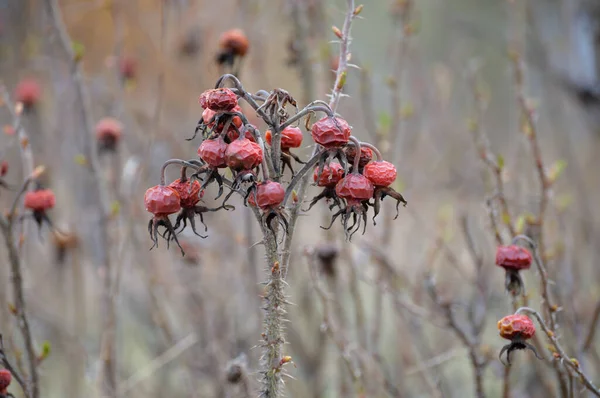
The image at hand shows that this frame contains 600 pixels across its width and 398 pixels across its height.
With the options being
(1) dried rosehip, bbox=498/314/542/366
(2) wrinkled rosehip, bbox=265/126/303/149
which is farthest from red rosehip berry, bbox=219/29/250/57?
(1) dried rosehip, bbox=498/314/542/366

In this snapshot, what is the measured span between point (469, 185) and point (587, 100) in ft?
3.71

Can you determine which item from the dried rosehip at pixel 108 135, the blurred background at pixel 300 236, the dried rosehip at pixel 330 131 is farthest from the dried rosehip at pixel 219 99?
the dried rosehip at pixel 108 135

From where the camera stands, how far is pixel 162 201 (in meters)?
1.36

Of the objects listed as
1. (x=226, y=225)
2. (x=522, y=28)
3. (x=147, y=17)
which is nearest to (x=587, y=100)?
(x=522, y=28)

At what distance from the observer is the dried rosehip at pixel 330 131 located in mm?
Result: 1287

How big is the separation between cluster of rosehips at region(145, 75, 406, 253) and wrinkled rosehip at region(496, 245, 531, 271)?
53cm

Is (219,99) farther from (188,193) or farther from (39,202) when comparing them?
(39,202)

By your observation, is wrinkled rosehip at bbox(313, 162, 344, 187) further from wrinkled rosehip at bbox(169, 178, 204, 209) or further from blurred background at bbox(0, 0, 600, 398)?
blurred background at bbox(0, 0, 600, 398)

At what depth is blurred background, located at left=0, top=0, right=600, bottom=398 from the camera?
8.66 feet

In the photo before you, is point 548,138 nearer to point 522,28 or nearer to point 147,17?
point 522,28

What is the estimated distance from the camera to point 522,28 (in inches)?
149

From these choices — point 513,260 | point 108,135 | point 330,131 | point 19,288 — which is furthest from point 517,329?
point 108,135

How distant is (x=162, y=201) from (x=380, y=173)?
0.50m

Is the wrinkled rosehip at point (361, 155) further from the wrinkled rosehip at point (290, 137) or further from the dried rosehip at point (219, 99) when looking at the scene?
the dried rosehip at point (219, 99)
